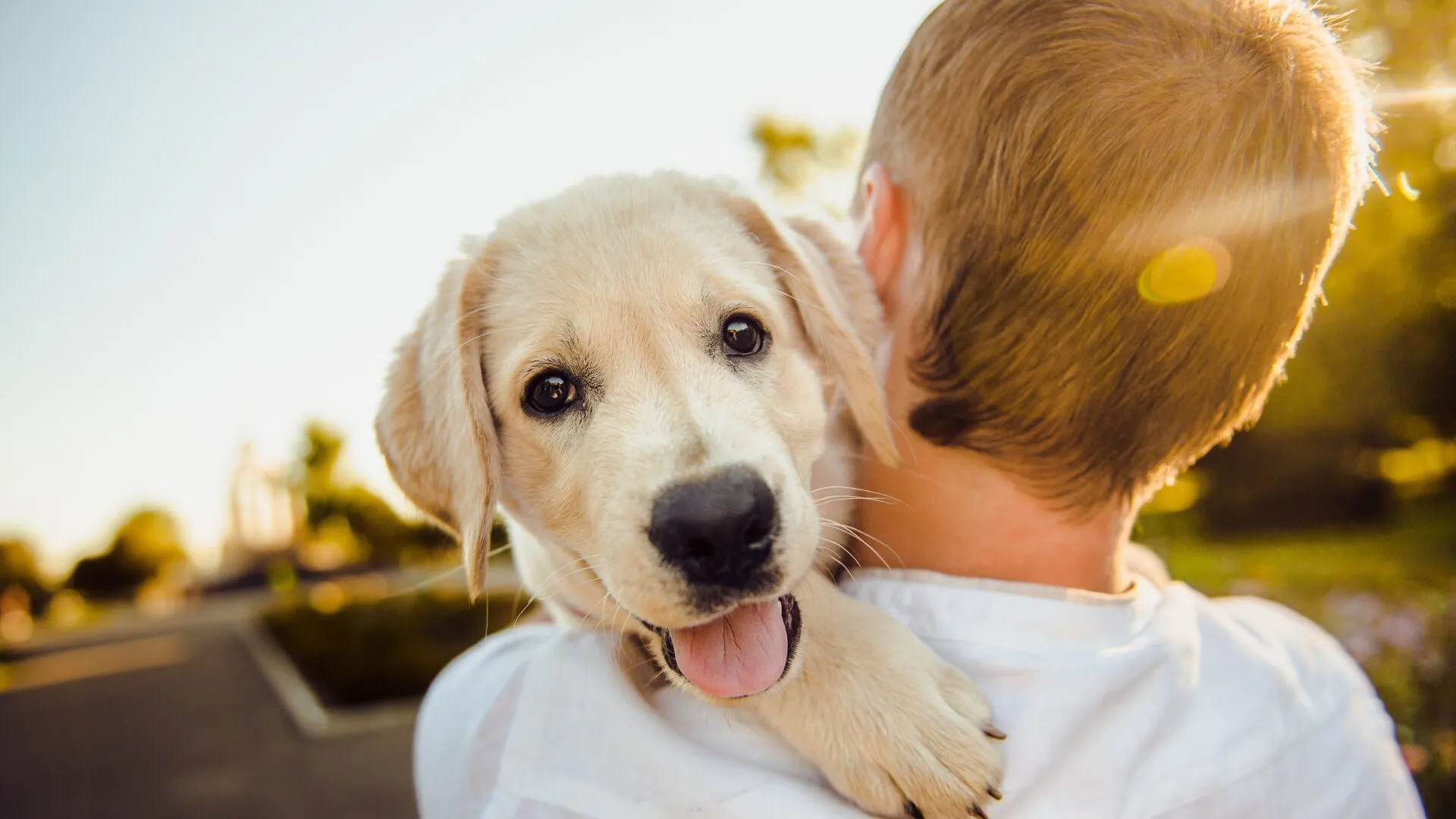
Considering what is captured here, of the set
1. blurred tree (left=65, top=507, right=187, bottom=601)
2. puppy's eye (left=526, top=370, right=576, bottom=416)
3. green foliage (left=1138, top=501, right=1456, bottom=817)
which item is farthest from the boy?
blurred tree (left=65, top=507, right=187, bottom=601)

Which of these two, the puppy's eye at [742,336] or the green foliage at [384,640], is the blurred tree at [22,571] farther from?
the puppy's eye at [742,336]

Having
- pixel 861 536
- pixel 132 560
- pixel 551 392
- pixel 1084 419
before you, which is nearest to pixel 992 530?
pixel 1084 419

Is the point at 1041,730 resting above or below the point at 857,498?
below

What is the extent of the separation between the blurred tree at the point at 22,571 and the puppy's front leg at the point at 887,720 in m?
44.5

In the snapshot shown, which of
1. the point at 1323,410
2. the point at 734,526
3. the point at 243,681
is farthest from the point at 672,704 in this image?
A: the point at 1323,410

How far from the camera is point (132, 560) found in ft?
180

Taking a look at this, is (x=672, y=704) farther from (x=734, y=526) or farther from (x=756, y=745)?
(x=734, y=526)

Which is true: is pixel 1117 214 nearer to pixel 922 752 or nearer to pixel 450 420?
A: pixel 922 752

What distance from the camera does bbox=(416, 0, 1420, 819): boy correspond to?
1967 millimetres

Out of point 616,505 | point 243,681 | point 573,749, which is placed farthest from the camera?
point 243,681

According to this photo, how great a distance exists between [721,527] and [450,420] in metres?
1.02

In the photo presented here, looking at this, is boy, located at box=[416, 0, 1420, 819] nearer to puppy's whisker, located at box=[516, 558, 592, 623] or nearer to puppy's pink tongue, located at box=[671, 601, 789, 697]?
puppy's pink tongue, located at box=[671, 601, 789, 697]

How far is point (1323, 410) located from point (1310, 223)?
21171 millimetres

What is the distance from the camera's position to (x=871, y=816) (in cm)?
198
